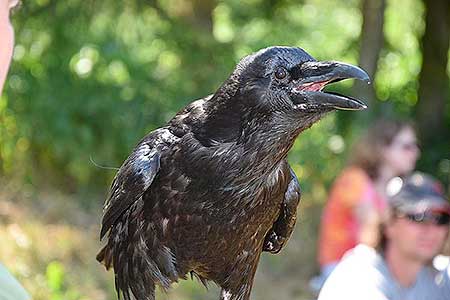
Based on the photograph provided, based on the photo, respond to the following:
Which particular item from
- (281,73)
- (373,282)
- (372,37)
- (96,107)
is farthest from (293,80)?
(372,37)

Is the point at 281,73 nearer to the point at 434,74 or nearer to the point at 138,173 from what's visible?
the point at 138,173

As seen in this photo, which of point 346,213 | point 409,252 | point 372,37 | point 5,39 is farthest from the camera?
point 372,37

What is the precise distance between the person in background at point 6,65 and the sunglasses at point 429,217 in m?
2.22

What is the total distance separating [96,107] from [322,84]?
4.87m

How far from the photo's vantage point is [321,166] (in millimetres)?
7855

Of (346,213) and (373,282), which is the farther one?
(346,213)

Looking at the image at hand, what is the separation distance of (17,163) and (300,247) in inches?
105

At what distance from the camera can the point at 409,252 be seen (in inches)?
133

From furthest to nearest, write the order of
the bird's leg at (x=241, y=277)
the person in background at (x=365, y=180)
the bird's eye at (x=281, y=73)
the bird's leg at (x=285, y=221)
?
the person in background at (x=365, y=180) → the bird's leg at (x=285, y=221) → the bird's leg at (x=241, y=277) → the bird's eye at (x=281, y=73)

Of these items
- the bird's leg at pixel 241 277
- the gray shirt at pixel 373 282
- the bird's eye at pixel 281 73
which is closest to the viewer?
the bird's eye at pixel 281 73

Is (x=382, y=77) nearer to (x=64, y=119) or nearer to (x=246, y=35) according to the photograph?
(x=246, y=35)

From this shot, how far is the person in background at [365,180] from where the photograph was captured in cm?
523

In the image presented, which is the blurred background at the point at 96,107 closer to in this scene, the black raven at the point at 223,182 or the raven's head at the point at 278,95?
the black raven at the point at 223,182

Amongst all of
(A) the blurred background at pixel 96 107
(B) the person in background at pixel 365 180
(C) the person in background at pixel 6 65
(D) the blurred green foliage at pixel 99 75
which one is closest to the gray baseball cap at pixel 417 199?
(B) the person in background at pixel 365 180
